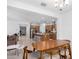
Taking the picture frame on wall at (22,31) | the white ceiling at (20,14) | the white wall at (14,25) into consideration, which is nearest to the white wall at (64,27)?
the white ceiling at (20,14)

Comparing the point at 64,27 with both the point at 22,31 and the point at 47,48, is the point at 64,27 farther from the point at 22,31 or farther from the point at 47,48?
the point at 47,48

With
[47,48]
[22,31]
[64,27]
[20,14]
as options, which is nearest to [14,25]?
[22,31]

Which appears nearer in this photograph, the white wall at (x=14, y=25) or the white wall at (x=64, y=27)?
the white wall at (x=64, y=27)

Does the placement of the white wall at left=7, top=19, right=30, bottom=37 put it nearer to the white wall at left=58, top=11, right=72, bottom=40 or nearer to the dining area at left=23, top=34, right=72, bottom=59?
the white wall at left=58, top=11, right=72, bottom=40

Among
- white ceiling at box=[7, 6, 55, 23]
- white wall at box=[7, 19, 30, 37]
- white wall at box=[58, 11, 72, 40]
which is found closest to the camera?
white ceiling at box=[7, 6, 55, 23]

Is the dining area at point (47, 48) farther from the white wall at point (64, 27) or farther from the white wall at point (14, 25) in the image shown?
the white wall at point (14, 25)

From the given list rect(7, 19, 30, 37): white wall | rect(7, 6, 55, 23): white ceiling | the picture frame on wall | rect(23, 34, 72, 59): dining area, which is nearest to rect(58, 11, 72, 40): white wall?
rect(7, 6, 55, 23): white ceiling

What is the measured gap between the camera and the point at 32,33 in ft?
42.1
